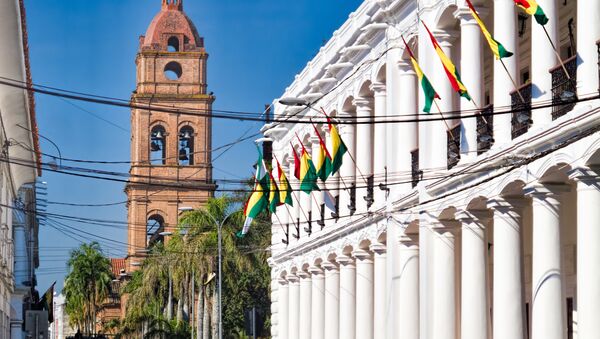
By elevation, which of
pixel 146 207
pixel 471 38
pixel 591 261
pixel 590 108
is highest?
pixel 146 207

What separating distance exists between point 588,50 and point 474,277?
305 inches

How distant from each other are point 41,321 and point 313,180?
19786 millimetres

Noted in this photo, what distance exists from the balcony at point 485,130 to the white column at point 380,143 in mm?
7541

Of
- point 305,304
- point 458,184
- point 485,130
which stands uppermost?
point 485,130

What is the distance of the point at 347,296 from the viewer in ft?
144

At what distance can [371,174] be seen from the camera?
4153cm

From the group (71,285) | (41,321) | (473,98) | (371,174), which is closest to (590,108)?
(473,98)

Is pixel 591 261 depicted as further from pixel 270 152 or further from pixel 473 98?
pixel 270 152

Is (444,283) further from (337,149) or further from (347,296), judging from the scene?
(347,296)

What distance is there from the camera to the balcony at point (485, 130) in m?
30.8

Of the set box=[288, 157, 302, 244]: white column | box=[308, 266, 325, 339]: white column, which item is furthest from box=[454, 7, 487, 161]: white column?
box=[288, 157, 302, 244]: white column

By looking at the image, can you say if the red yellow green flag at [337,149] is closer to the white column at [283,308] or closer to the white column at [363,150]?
the white column at [363,150]

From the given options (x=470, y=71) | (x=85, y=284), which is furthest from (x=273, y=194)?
(x=85, y=284)

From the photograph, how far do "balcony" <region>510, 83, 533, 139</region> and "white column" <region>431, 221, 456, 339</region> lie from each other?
5132 mm
